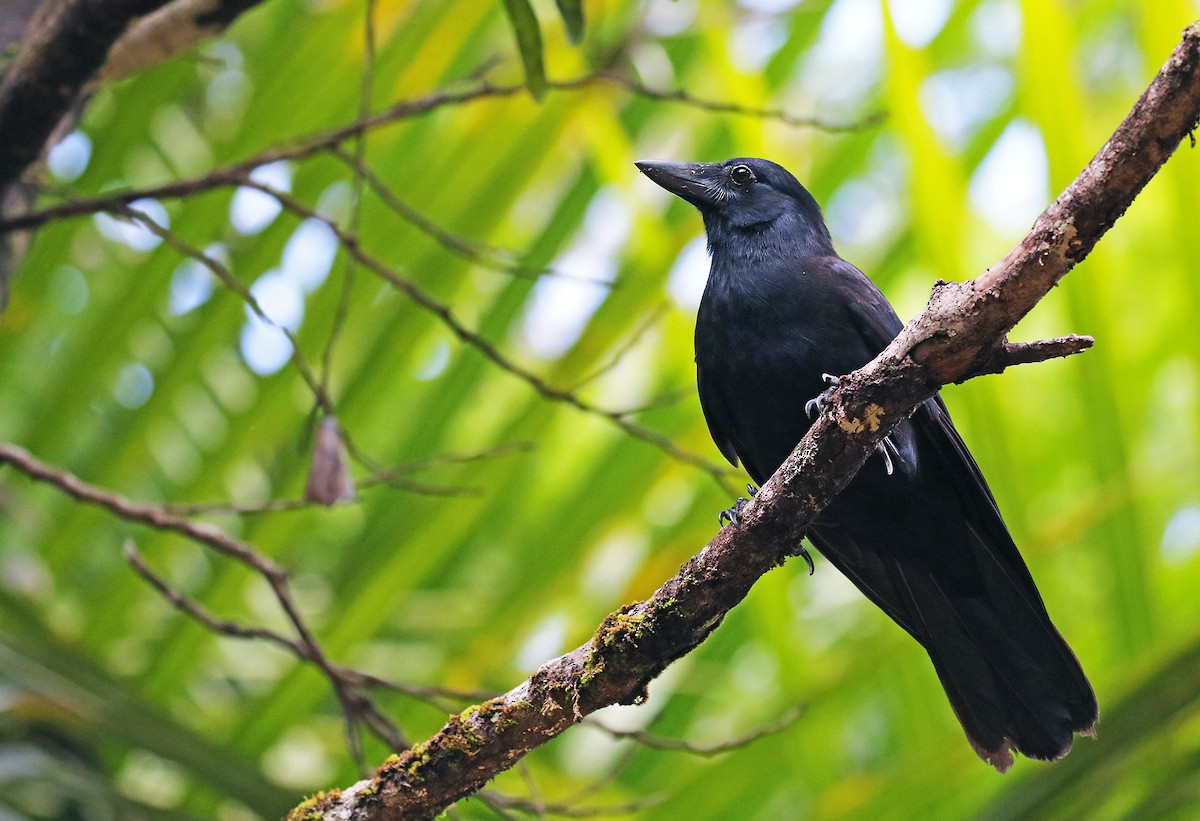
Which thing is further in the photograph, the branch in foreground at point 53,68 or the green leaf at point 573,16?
the green leaf at point 573,16

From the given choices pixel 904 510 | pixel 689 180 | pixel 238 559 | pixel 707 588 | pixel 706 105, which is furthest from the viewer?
pixel 689 180

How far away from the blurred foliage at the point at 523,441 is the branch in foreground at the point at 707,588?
72 cm

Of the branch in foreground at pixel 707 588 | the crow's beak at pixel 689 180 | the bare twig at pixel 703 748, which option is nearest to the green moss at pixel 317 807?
the branch in foreground at pixel 707 588

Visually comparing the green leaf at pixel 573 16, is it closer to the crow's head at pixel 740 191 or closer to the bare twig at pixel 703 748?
the crow's head at pixel 740 191

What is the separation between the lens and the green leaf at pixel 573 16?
2635mm

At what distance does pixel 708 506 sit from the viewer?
3.10 m

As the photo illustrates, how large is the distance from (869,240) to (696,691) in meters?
1.49

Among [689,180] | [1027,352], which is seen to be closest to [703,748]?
[1027,352]

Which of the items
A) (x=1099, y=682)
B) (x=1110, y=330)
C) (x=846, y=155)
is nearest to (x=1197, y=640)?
(x=1099, y=682)

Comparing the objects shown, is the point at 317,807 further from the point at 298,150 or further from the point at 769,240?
the point at 769,240

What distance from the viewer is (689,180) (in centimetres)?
347

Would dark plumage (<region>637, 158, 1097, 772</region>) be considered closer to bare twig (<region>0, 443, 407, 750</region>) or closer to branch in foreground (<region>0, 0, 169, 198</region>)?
bare twig (<region>0, 443, 407, 750</region>)

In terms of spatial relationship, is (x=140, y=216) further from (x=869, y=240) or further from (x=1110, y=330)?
(x=869, y=240)

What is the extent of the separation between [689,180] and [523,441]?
0.96 metres
